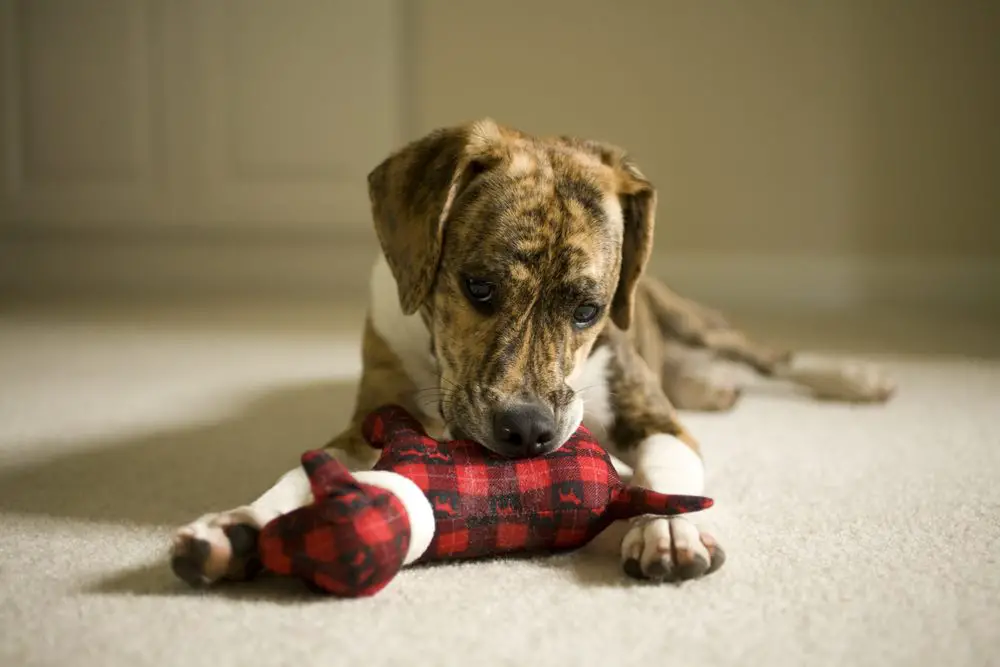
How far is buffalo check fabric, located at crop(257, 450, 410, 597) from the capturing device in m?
1.29

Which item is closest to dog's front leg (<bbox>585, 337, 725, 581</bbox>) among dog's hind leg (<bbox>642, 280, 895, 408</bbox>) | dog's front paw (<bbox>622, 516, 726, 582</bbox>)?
dog's front paw (<bbox>622, 516, 726, 582</bbox>)

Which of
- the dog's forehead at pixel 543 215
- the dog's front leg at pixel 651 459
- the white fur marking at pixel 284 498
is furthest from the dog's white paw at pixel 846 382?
the white fur marking at pixel 284 498

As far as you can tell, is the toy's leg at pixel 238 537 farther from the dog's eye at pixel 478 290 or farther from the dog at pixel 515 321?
the dog's eye at pixel 478 290

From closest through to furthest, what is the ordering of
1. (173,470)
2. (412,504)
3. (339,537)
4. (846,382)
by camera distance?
(339,537) → (412,504) → (173,470) → (846,382)

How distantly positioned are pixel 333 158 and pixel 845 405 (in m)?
3.36

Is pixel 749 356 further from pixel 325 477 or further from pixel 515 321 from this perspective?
pixel 325 477

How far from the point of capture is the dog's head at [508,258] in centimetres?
171

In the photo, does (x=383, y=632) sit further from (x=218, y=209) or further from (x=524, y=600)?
(x=218, y=209)

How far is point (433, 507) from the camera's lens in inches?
56.5

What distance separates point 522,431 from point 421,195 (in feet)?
1.80

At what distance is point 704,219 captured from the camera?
17.6 ft

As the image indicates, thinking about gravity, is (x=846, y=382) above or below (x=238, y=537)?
below

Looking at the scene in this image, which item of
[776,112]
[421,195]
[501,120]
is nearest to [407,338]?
[421,195]

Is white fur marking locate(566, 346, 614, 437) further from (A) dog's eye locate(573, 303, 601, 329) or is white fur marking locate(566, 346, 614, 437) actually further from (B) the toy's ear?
(B) the toy's ear
